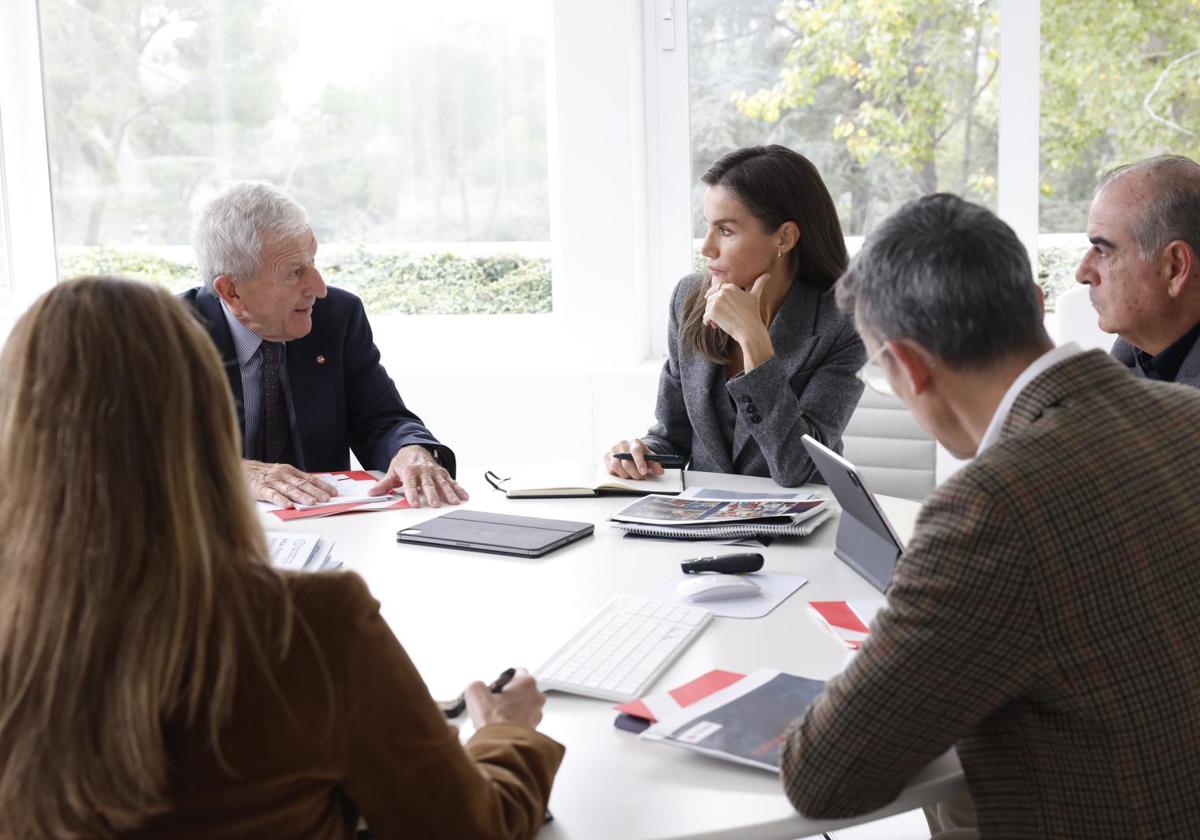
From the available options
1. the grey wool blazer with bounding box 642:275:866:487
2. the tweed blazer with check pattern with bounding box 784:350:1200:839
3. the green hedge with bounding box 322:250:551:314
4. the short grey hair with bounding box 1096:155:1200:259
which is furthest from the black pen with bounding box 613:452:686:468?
the green hedge with bounding box 322:250:551:314

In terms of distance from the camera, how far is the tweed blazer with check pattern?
115 cm

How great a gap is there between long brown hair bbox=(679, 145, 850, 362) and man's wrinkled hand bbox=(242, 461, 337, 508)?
93 cm

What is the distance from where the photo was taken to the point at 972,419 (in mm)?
1338

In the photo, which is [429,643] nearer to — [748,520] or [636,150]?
[748,520]

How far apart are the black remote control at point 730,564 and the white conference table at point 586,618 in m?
0.07

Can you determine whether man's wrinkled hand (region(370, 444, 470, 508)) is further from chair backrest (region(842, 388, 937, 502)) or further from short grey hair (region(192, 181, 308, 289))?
chair backrest (region(842, 388, 937, 502))

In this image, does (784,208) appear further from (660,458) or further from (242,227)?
(242,227)

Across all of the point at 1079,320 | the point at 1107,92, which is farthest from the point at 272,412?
the point at 1107,92

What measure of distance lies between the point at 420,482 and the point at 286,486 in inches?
11.1

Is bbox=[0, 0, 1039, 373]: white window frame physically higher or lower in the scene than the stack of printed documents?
higher

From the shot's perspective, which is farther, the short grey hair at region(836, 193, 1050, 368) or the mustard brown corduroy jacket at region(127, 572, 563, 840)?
the short grey hair at region(836, 193, 1050, 368)

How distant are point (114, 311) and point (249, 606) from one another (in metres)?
0.27

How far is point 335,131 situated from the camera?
4.41 metres

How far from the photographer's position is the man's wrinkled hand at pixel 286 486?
8.43ft
